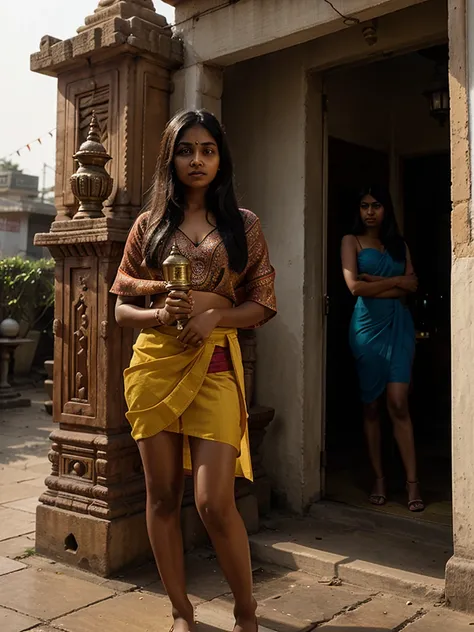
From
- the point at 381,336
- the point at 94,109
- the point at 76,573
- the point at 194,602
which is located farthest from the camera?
the point at 381,336

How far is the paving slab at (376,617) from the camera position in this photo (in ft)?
10.2

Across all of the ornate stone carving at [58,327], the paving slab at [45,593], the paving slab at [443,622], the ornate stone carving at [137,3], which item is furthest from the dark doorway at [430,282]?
the paving slab at [45,593]

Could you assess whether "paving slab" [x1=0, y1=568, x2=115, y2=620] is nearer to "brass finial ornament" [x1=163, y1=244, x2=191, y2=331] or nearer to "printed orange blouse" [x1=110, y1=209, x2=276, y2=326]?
"printed orange blouse" [x1=110, y1=209, x2=276, y2=326]

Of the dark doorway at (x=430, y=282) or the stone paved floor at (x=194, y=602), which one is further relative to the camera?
the dark doorway at (x=430, y=282)

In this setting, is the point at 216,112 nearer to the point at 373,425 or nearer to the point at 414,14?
the point at 414,14

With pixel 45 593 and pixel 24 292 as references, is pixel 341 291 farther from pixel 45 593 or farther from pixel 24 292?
pixel 24 292

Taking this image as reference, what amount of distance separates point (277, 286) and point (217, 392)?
1.98 meters

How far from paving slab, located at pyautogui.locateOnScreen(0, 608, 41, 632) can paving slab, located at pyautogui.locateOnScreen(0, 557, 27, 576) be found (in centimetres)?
54

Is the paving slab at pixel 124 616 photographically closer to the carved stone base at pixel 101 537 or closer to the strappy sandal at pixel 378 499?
the carved stone base at pixel 101 537

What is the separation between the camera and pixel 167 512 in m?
2.90

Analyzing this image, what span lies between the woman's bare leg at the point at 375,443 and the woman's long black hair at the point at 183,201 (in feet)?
6.99

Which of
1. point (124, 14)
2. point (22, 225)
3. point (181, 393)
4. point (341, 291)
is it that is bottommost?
point (181, 393)

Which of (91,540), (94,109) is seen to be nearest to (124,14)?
(94,109)

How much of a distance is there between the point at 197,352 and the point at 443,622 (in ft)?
5.34
